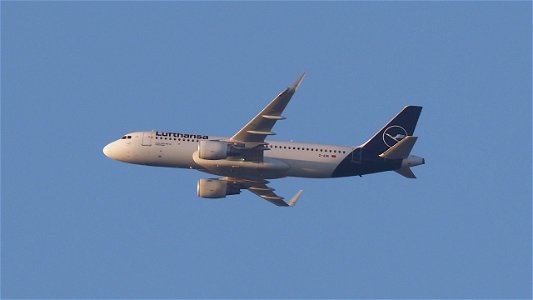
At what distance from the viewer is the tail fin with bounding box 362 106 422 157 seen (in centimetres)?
9962

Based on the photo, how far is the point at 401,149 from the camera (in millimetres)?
96375

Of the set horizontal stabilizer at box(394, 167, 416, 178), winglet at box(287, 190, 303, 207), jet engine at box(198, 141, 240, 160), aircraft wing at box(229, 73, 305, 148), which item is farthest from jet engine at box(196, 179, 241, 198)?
horizontal stabilizer at box(394, 167, 416, 178)

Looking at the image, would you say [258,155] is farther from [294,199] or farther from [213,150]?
[294,199]

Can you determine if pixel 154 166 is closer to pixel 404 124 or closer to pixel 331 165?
pixel 331 165

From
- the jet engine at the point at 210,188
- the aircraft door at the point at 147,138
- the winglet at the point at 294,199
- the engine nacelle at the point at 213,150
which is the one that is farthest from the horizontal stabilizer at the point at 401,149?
the aircraft door at the point at 147,138

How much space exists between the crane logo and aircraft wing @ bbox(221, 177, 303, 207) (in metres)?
9.36

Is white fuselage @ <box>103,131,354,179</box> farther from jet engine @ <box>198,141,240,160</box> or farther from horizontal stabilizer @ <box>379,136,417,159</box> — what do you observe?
horizontal stabilizer @ <box>379,136,417,159</box>

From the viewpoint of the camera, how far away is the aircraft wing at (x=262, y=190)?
333 feet

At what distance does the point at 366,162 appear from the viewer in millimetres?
98625

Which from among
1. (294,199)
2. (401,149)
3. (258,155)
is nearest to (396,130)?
(401,149)

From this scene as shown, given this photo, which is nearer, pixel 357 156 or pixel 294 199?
pixel 357 156

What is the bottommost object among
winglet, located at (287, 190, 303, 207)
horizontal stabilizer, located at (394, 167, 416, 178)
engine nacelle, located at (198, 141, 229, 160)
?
winglet, located at (287, 190, 303, 207)

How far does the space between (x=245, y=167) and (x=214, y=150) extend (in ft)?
12.0

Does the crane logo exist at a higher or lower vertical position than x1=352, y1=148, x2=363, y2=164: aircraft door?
higher
